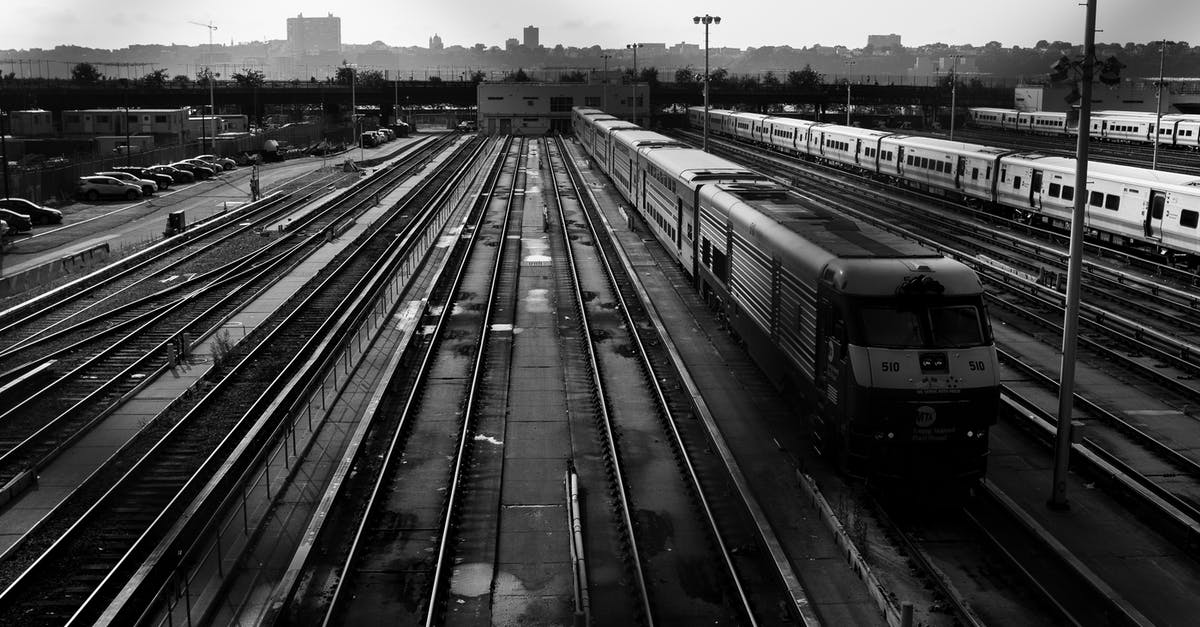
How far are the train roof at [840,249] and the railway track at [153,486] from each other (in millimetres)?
9737

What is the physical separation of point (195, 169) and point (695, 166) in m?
51.1

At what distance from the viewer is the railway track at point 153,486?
1319cm

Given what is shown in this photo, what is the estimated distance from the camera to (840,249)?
16.4 m

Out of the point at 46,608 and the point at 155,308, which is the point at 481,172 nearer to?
the point at 155,308

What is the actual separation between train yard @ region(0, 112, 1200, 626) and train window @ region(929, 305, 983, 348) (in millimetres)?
2363

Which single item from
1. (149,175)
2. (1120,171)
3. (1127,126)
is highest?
(1127,126)

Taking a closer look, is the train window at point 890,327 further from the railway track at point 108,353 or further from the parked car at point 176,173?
the parked car at point 176,173

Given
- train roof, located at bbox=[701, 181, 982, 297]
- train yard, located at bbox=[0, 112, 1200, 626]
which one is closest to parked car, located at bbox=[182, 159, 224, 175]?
train yard, located at bbox=[0, 112, 1200, 626]

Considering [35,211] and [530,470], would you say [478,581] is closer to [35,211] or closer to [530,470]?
[530,470]

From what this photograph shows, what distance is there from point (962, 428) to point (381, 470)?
882 cm

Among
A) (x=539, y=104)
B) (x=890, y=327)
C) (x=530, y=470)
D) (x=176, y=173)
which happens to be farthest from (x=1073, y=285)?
(x=539, y=104)

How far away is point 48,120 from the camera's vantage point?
102 metres

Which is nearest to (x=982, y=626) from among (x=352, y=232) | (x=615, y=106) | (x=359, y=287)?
(x=359, y=287)

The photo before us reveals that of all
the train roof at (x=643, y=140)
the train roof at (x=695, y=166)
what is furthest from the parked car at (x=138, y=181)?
the train roof at (x=695, y=166)
